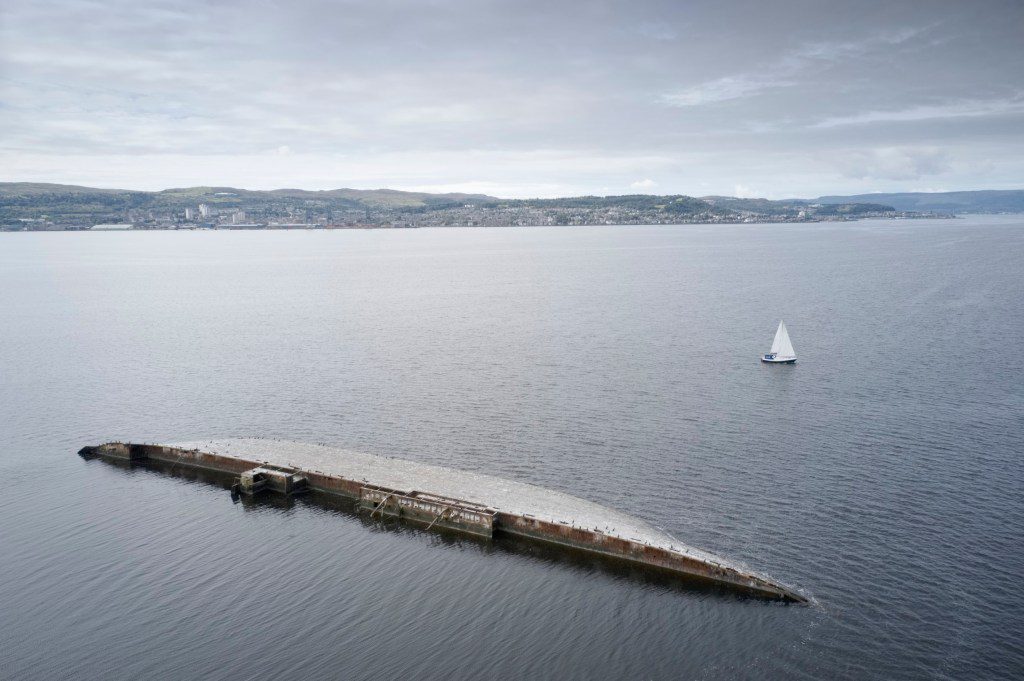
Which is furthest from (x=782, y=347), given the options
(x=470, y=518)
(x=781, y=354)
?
(x=470, y=518)

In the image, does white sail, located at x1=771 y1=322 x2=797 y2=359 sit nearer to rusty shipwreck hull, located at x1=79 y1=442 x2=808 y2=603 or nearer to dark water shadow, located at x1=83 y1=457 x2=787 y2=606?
rusty shipwreck hull, located at x1=79 y1=442 x2=808 y2=603

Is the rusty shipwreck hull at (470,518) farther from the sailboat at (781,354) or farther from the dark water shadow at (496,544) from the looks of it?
the sailboat at (781,354)

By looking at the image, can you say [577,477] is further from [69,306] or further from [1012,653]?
[69,306]

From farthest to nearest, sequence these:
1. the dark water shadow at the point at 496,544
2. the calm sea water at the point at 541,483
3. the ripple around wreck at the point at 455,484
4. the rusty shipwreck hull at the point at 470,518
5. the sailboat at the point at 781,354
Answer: the sailboat at the point at 781,354 < the ripple around wreck at the point at 455,484 < the dark water shadow at the point at 496,544 < the rusty shipwreck hull at the point at 470,518 < the calm sea water at the point at 541,483

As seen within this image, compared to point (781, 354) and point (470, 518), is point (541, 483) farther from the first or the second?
point (781, 354)

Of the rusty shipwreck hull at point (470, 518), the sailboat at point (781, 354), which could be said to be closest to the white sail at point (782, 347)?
the sailboat at point (781, 354)

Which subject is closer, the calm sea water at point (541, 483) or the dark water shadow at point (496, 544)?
the calm sea water at point (541, 483)
